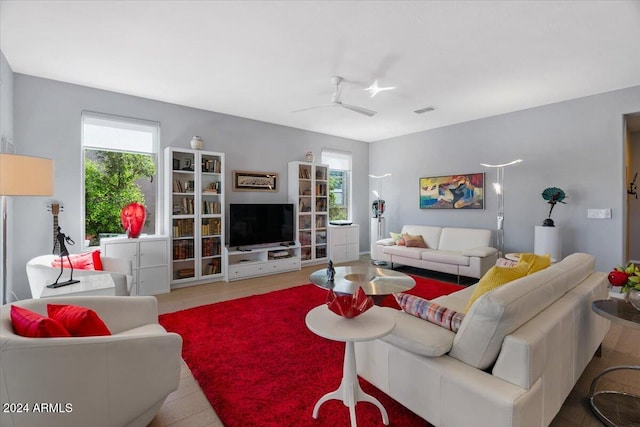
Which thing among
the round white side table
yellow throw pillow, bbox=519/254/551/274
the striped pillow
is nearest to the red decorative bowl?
the round white side table

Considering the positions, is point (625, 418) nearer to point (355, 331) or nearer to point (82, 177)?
point (355, 331)

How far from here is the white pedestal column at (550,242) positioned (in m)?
4.14

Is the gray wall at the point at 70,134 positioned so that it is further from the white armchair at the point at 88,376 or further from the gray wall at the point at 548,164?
the gray wall at the point at 548,164

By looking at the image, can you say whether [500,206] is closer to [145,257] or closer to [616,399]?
[616,399]

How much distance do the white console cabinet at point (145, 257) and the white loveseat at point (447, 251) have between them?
12.0ft

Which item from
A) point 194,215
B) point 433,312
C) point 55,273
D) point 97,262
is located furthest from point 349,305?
point 194,215

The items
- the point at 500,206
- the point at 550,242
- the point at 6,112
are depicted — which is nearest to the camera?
the point at 6,112

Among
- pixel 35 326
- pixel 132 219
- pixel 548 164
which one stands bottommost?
pixel 35 326

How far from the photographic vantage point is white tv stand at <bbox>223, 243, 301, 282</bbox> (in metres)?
4.83

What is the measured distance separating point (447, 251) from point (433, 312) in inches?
143

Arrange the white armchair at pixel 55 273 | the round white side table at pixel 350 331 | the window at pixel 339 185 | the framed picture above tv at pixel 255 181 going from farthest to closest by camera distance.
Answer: the window at pixel 339 185 < the framed picture above tv at pixel 255 181 < the white armchair at pixel 55 273 < the round white side table at pixel 350 331

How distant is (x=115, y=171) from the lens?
4234mm

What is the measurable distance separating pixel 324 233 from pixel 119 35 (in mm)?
4469

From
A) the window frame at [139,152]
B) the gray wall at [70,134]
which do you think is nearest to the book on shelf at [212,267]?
the window frame at [139,152]
